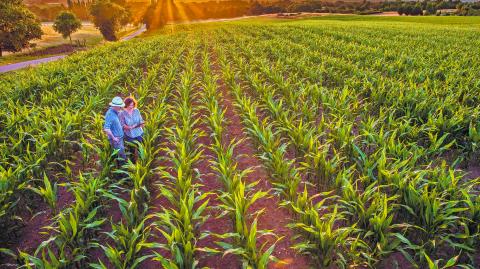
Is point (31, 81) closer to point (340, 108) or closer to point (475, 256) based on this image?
point (340, 108)

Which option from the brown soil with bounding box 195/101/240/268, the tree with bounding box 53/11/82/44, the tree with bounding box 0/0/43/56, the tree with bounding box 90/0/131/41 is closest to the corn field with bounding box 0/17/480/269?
the brown soil with bounding box 195/101/240/268

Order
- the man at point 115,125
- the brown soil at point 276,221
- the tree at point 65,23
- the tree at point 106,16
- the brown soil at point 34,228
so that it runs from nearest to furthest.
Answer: the brown soil at point 276,221, the brown soil at point 34,228, the man at point 115,125, the tree at point 65,23, the tree at point 106,16

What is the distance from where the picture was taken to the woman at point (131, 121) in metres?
6.74

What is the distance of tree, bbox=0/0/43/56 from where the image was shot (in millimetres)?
38300

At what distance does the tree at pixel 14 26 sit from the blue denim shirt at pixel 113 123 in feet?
136

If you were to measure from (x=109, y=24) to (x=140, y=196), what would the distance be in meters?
72.0

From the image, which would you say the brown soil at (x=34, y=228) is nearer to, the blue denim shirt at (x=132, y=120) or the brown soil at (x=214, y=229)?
the blue denim shirt at (x=132, y=120)

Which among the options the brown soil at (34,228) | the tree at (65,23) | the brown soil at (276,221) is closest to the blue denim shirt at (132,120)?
the brown soil at (34,228)

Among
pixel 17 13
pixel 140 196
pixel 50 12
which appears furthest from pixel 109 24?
pixel 50 12

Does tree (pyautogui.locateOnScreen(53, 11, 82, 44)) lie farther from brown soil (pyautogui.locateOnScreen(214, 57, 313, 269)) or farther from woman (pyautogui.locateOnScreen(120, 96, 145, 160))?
woman (pyautogui.locateOnScreen(120, 96, 145, 160))

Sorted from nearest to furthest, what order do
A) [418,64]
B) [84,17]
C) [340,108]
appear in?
1. [340,108]
2. [418,64]
3. [84,17]

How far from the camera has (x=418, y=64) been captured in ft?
47.2

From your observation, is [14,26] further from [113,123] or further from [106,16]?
[113,123]

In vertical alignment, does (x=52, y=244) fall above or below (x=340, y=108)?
below
